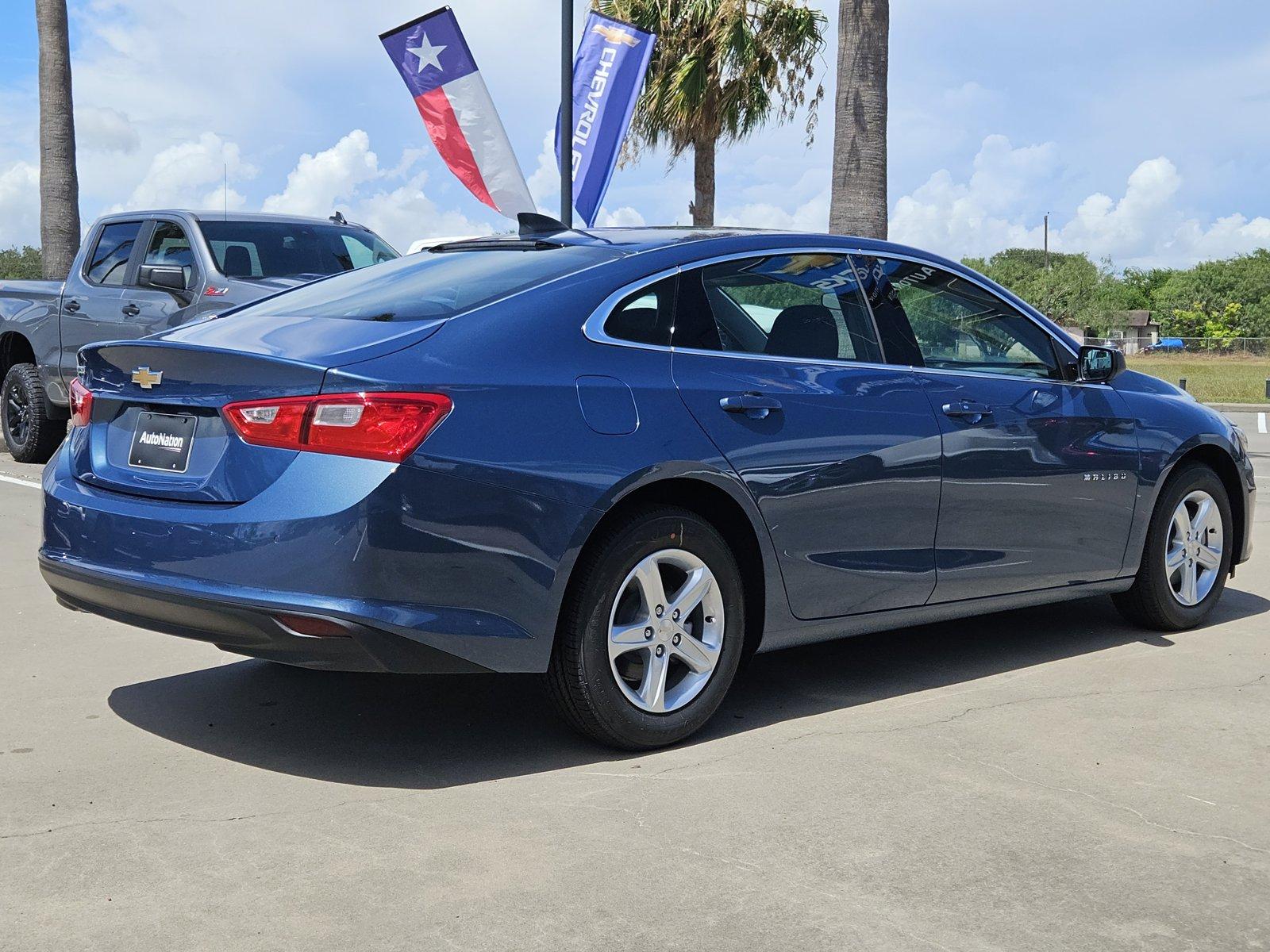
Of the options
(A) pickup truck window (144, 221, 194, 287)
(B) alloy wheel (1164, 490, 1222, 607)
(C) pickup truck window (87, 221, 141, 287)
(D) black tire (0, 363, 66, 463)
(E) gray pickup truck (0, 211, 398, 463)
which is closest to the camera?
(B) alloy wheel (1164, 490, 1222, 607)

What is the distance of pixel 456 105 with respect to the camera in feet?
49.4

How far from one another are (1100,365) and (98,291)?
842cm

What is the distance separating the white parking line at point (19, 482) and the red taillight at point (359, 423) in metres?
7.46

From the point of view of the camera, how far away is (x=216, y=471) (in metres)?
4.08

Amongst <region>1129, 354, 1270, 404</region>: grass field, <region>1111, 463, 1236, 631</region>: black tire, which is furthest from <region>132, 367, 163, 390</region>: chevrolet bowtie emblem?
<region>1129, 354, 1270, 404</region>: grass field

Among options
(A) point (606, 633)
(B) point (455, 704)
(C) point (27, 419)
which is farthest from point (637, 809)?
(C) point (27, 419)

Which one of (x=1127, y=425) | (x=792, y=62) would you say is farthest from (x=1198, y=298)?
(x=1127, y=425)

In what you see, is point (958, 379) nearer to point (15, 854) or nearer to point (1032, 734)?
point (1032, 734)

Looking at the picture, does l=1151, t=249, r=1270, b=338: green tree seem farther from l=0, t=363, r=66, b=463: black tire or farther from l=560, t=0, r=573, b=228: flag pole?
l=0, t=363, r=66, b=463: black tire

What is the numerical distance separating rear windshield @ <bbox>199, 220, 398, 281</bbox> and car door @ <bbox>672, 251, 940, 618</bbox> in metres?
6.46

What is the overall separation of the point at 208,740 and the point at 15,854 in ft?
3.36

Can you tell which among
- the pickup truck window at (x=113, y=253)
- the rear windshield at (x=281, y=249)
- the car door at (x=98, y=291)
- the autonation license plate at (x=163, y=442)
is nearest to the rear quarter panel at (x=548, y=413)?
the autonation license plate at (x=163, y=442)

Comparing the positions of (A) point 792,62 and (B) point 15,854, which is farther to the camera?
(A) point 792,62

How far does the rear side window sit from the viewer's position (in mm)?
4523
